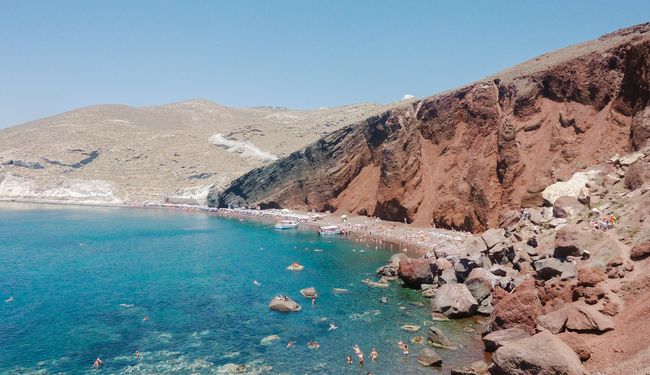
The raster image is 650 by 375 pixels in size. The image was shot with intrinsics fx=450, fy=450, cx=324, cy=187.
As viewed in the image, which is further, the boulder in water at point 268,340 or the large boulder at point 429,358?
the boulder in water at point 268,340

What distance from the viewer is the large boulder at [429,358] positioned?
28.4 metres

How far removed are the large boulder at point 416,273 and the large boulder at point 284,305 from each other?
1269cm

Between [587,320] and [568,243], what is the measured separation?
992cm

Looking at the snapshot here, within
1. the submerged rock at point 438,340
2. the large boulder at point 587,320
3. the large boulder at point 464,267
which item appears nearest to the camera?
the large boulder at point 587,320

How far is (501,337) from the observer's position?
1153 inches

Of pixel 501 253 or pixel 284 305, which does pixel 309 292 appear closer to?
pixel 284 305

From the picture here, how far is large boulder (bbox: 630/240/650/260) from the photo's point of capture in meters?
29.3

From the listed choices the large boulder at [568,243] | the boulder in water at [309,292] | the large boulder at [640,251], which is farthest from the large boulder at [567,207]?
the boulder in water at [309,292]

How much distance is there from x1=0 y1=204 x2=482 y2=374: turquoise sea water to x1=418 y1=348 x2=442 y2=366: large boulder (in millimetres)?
738

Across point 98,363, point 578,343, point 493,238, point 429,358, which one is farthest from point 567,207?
point 98,363

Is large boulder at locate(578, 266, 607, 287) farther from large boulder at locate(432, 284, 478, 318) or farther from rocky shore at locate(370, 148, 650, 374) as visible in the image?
large boulder at locate(432, 284, 478, 318)

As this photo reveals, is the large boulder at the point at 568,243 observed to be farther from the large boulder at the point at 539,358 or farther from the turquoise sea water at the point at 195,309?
the large boulder at the point at 539,358

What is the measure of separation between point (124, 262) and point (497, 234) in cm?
4792

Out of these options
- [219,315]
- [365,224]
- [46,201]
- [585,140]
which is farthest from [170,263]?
[46,201]
